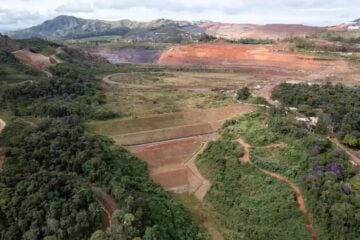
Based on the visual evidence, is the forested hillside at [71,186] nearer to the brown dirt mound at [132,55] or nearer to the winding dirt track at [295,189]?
the winding dirt track at [295,189]

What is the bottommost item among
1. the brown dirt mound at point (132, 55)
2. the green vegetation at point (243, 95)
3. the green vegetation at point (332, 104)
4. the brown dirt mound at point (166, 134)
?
the brown dirt mound at point (132, 55)

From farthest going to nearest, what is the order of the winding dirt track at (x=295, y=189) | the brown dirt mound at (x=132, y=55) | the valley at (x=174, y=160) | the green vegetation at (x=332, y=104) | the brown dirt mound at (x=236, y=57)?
the brown dirt mound at (x=132, y=55) → the brown dirt mound at (x=236, y=57) → the green vegetation at (x=332, y=104) → the winding dirt track at (x=295, y=189) → the valley at (x=174, y=160)

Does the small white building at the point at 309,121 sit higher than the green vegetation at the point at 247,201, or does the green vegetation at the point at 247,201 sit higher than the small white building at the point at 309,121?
the small white building at the point at 309,121

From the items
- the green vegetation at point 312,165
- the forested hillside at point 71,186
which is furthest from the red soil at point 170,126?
the forested hillside at point 71,186

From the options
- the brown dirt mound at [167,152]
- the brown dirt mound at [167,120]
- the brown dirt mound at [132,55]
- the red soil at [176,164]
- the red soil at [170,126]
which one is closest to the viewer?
the red soil at [176,164]

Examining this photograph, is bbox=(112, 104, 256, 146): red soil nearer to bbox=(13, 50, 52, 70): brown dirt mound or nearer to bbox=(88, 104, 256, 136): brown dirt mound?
bbox=(88, 104, 256, 136): brown dirt mound

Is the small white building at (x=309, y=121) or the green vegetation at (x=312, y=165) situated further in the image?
the small white building at (x=309, y=121)

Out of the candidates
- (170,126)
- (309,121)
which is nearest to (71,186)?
(170,126)
